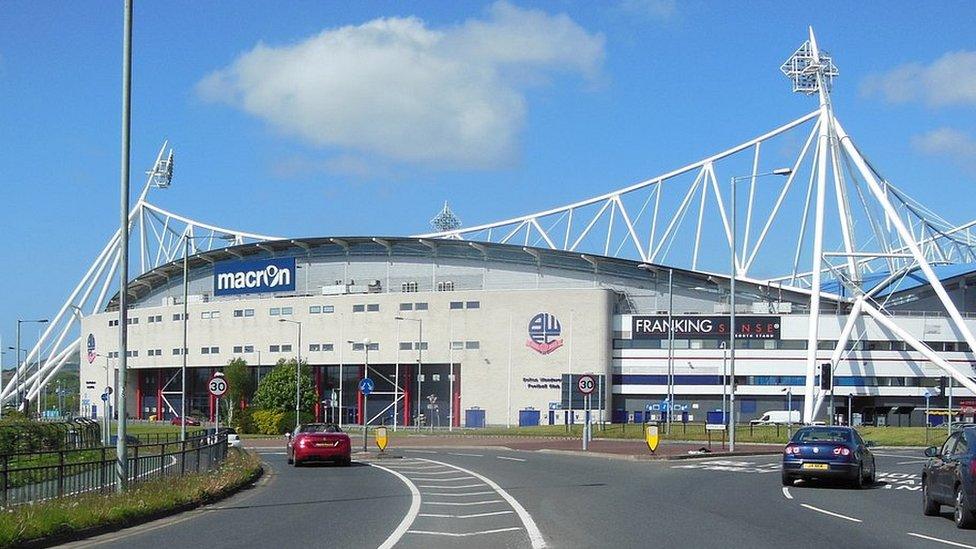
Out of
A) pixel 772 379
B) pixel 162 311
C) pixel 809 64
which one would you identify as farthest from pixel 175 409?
pixel 809 64

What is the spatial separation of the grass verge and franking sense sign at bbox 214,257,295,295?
83056 mm

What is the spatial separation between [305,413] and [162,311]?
30.2 m

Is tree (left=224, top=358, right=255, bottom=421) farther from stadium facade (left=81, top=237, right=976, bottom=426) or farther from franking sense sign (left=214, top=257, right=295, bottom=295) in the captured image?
franking sense sign (left=214, top=257, right=295, bottom=295)

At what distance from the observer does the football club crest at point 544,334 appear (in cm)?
9619

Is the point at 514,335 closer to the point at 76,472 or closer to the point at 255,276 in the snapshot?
the point at 255,276

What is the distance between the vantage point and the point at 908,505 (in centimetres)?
2322

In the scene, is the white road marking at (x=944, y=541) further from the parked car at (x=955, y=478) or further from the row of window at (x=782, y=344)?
the row of window at (x=782, y=344)

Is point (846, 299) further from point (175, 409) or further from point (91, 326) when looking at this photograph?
point (91, 326)

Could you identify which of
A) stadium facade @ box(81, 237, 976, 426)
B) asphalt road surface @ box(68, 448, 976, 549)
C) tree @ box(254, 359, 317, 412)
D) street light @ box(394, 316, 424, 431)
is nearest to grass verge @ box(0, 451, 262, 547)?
asphalt road surface @ box(68, 448, 976, 549)

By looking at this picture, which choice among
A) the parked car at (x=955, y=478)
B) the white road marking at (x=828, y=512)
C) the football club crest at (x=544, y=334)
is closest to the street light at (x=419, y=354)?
the football club crest at (x=544, y=334)

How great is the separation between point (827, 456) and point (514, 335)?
7019 cm

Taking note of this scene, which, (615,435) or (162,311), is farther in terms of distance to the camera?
(162,311)

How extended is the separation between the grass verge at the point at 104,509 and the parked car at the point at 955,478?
1327 centimetres

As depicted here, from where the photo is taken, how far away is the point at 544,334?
316ft
